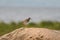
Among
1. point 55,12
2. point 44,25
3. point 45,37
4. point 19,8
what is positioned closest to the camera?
point 45,37

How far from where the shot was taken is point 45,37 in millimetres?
4312

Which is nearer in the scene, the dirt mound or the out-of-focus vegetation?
the dirt mound

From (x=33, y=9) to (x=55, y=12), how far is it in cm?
139

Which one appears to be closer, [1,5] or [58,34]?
[58,34]

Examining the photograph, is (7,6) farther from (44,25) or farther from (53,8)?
(44,25)

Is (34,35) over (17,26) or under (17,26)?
over

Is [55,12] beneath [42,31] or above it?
beneath

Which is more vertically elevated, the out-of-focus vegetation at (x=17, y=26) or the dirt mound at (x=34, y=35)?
the dirt mound at (x=34, y=35)

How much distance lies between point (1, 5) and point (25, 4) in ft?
A: 3.63

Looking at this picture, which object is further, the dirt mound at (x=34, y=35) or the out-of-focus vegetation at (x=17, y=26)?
the out-of-focus vegetation at (x=17, y=26)

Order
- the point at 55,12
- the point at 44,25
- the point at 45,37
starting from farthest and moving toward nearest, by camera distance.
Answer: the point at 55,12, the point at 44,25, the point at 45,37

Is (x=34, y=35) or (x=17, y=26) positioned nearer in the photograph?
(x=34, y=35)

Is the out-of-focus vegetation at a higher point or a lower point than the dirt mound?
lower

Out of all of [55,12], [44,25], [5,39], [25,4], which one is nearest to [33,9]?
[25,4]
